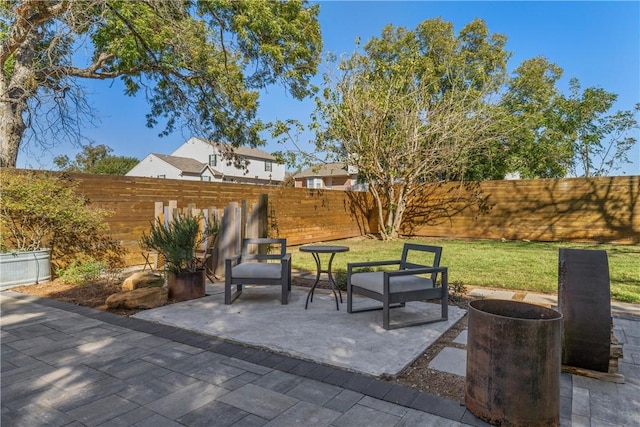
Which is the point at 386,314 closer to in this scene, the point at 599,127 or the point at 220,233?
the point at 220,233

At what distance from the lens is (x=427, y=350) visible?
121 inches

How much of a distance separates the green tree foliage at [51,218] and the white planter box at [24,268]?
0.19m

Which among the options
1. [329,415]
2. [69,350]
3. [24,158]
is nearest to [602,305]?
[329,415]

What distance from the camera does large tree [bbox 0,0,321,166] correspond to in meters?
6.80

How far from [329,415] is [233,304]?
271 centimetres

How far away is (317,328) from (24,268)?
477 centimetres

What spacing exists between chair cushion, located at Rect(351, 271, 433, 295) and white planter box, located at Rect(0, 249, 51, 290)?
16.4 ft

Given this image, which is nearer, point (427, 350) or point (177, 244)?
point (427, 350)

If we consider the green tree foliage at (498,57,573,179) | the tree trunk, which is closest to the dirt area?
the tree trunk

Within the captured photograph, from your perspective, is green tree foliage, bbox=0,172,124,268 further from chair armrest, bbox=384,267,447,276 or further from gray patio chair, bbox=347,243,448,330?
chair armrest, bbox=384,267,447,276

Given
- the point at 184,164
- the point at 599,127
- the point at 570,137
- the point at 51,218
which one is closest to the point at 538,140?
the point at 570,137

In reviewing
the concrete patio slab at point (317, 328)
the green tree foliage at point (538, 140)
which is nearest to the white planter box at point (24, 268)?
the concrete patio slab at point (317, 328)

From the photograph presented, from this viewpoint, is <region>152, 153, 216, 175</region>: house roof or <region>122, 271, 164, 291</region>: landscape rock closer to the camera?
<region>122, 271, 164, 291</region>: landscape rock

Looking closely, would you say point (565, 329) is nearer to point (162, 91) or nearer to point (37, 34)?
point (37, 34)
